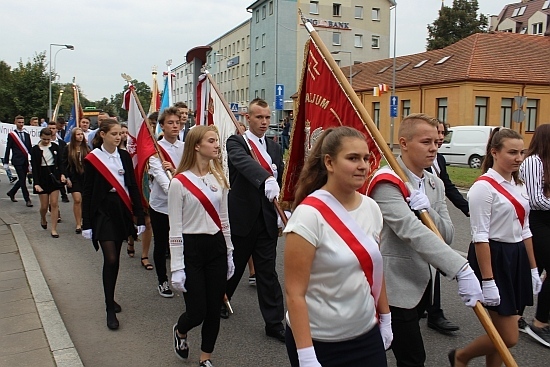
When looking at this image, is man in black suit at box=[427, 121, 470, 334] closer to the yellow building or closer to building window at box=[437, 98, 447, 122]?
the yellow building

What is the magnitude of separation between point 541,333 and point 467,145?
64.5ft

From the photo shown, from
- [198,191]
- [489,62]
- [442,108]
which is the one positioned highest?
[489,62]

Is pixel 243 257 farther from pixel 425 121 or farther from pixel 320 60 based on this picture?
pixel 425 121

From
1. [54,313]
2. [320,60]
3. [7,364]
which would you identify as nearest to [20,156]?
[54,313]

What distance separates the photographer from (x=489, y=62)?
35.8m

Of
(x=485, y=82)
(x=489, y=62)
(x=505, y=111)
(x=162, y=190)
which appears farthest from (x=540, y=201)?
(x=489, y=62)

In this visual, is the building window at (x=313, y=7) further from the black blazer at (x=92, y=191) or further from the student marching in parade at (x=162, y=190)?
the black blazer at (x=92, y=191)

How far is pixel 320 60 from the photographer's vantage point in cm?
425

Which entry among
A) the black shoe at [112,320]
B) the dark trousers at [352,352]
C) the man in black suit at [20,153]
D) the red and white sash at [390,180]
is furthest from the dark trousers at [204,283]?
the man in black suit at [20,153]

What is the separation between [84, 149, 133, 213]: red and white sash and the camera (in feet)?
17.8

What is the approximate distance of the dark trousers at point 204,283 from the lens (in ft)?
13.5

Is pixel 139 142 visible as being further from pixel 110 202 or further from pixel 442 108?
pixel 442 108

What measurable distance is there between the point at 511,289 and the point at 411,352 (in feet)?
3.45

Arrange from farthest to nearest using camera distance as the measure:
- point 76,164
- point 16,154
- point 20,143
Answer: point 20,143, point 16,154, point 76,164
